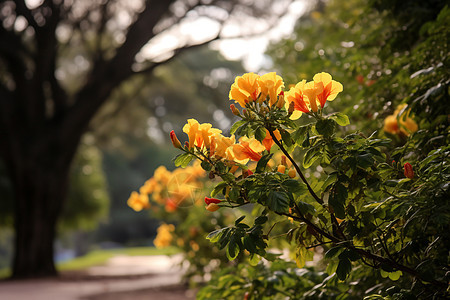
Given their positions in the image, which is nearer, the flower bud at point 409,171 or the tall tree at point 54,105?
the flower bud at point 409,171

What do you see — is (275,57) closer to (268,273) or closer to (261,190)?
(268,273)

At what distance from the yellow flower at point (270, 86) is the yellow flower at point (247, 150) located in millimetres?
151

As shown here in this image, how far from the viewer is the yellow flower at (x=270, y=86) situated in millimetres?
1287

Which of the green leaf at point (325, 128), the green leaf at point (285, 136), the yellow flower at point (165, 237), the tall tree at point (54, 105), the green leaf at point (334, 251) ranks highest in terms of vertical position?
the tall tree at point (54, 105)

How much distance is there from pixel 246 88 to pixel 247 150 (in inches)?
8.3

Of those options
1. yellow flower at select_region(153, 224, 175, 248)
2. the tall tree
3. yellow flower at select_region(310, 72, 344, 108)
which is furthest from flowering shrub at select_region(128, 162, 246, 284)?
the tall tree

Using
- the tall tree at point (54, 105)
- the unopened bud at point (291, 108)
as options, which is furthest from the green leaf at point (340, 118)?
the tall tree at point (54, 105)

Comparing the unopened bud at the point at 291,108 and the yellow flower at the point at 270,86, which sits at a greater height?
the yellow flower at the point at 270,86

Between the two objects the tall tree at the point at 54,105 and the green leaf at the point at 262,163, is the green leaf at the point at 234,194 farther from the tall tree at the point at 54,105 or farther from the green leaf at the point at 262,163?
the tall tree at the point at 54,105

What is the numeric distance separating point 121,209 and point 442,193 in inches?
1145

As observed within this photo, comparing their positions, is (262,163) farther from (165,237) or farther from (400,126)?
(165,237)

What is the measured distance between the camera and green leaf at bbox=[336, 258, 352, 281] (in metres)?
1.24

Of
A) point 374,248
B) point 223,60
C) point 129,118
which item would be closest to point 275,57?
point 374,248

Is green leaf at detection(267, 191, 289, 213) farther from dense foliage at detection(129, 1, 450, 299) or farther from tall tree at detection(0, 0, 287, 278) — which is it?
tall tree at detection(0, 0, 287, 278)
